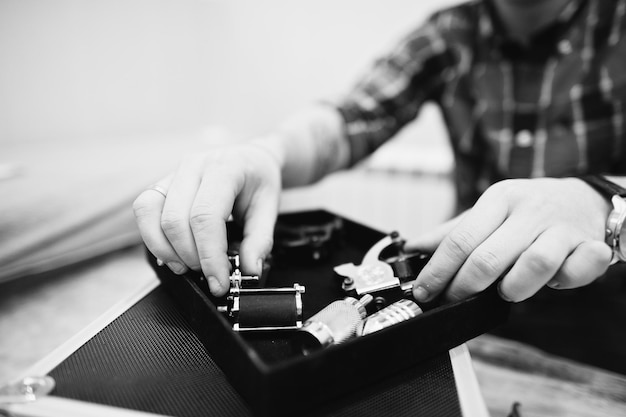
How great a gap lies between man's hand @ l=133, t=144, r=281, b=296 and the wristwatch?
1.20 ft

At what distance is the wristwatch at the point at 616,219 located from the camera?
17.1 inches

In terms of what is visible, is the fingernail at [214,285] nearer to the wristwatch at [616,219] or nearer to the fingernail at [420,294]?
the fingernail at [420,294]

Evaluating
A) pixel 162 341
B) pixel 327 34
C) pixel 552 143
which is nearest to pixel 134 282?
pixel 162 341

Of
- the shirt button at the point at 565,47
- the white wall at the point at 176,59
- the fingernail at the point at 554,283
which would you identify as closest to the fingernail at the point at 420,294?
the fingernail at the point at 554,283

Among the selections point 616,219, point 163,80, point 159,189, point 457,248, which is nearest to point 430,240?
point 457,248

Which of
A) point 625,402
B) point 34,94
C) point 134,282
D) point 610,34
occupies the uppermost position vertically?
point 34,94

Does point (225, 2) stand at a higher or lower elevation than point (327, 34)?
higher

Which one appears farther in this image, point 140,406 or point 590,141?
point 590,141

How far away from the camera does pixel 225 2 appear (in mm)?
1621

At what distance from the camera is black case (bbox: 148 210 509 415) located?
0.27 metres

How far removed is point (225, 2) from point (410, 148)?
3.08ft

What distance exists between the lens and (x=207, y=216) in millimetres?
398

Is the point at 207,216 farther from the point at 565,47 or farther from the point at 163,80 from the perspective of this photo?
the point at 163,80

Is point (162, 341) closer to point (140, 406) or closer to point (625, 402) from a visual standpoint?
point (140, 406)
